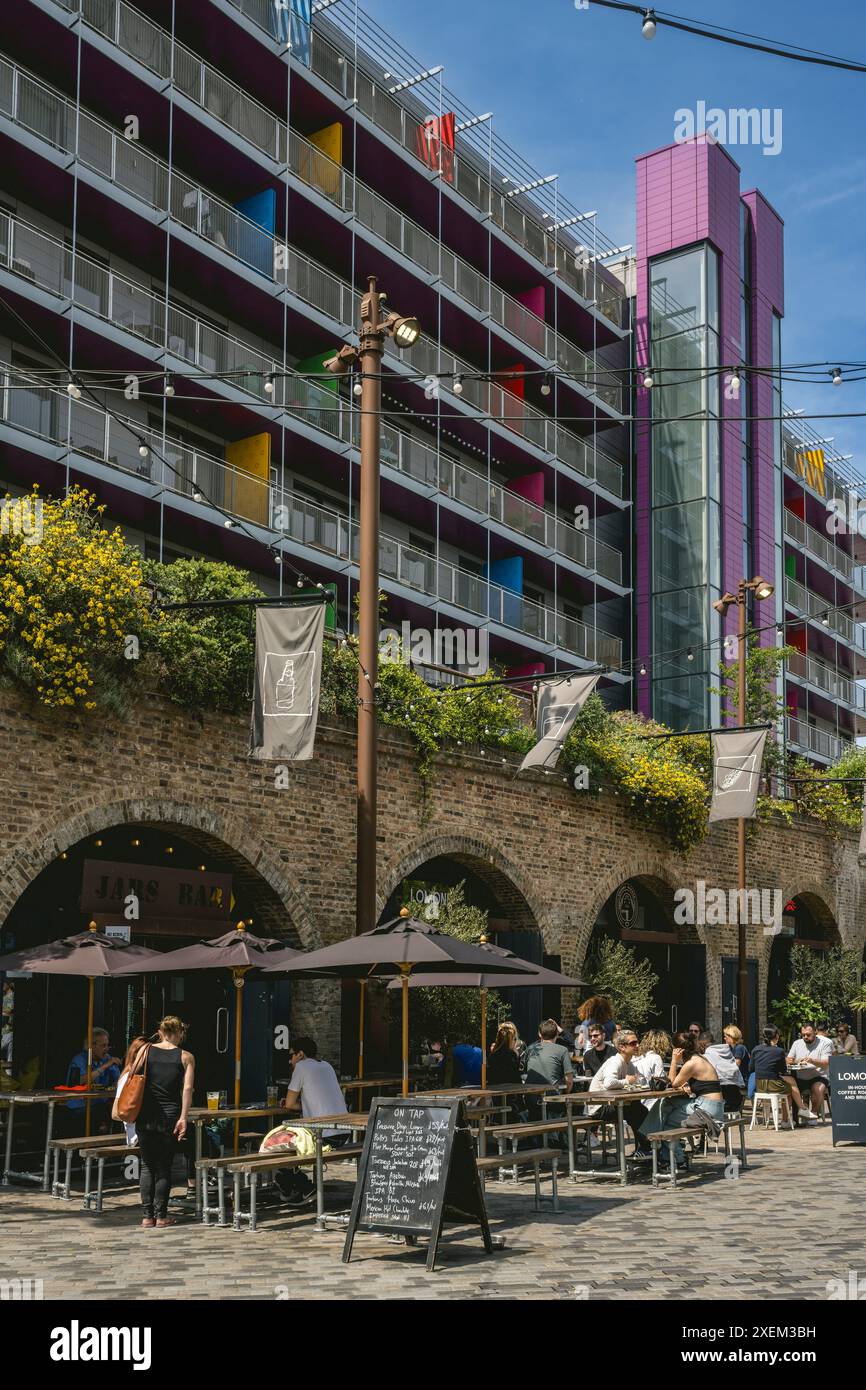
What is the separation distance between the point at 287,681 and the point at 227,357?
550 inches

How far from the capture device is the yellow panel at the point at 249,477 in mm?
26875

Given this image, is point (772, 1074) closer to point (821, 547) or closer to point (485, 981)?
point (485, 981)

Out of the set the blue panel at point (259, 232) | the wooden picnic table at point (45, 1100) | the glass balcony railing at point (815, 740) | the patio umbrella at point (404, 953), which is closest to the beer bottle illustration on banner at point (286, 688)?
the patio umbrella at point (404, 953)

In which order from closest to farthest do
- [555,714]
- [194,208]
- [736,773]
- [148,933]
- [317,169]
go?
[148,933] → [555,714] → [736,773] → [194,208] → [317,169]

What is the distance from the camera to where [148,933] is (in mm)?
15812

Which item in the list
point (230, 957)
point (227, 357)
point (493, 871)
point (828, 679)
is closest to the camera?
point (230, 957)

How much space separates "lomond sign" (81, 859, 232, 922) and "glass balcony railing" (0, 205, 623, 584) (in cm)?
615

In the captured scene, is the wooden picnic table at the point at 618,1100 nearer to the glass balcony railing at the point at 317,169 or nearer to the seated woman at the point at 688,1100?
the seated woman at the point at 688,1100

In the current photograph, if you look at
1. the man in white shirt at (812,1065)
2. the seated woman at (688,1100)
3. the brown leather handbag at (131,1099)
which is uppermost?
the brown leather handbag at (131,1099)

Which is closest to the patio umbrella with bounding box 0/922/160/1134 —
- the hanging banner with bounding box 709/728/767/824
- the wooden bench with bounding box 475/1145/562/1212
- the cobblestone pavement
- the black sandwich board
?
the cobblestone pavement

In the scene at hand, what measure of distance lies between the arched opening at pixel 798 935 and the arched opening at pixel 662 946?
375cm

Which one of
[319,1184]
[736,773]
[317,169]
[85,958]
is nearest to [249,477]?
[317,169]

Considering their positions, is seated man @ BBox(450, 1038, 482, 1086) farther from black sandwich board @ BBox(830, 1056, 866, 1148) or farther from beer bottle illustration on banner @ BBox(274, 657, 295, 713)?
black sandwich board @ BBox(830, 1056, 866, 1148)
